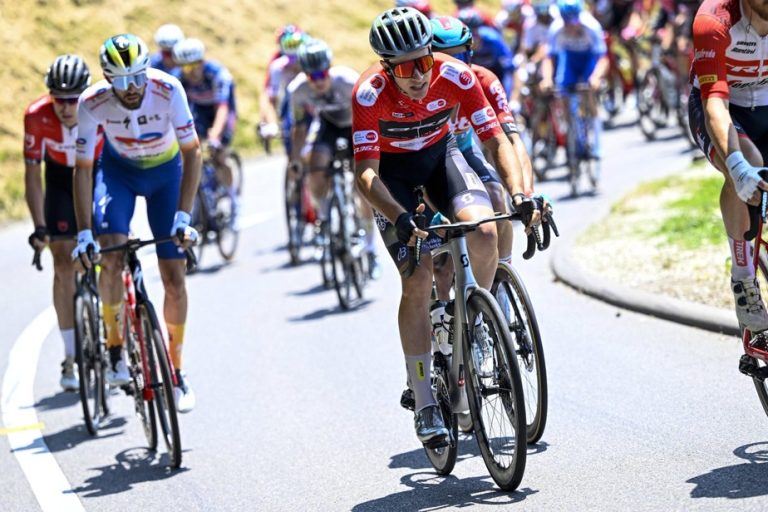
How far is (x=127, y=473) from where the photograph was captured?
8.16 m

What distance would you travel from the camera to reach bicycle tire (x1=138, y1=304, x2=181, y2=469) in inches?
312

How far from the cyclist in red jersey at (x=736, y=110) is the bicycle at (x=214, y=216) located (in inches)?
376

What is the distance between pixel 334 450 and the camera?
7891mm

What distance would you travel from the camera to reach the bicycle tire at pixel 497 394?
20.3 ft

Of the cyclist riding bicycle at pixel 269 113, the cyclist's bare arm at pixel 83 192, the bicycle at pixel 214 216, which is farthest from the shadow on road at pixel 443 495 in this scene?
the bicycle at pixel 214 216

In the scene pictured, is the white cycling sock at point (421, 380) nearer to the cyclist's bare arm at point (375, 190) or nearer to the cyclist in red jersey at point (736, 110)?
the cyclist's bare arm at point (375, 190)

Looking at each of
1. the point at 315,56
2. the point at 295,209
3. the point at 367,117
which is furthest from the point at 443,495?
the point at 295,209

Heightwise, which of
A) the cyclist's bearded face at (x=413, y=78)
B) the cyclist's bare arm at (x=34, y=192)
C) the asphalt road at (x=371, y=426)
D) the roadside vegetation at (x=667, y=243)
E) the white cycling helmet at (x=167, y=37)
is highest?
the white cycling helmet at (x=167, y=37)

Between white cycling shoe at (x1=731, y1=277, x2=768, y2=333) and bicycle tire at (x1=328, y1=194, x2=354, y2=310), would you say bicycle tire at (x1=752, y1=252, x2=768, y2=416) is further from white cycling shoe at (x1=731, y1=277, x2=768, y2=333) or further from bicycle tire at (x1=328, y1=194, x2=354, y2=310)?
bicycle tire at (x1=328, y1=194, x2=354, y2=310)

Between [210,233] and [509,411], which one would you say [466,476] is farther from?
[210,233]

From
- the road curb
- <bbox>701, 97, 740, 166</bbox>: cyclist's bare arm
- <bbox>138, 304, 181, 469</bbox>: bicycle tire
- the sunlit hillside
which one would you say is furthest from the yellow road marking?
the sunlit hillside

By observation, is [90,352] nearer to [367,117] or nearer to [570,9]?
[367,117]

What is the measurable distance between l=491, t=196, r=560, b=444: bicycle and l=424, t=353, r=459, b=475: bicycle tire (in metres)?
0.37

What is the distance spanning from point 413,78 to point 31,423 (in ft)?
14.0
